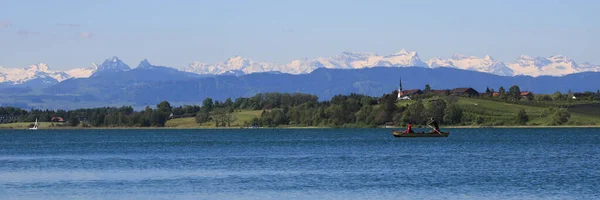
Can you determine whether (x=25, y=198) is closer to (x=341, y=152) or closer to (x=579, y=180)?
(x=579, y=180)

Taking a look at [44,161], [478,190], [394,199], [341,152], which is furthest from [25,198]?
[341,152]

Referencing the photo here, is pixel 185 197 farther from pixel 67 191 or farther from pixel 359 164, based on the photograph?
pixel 359 164

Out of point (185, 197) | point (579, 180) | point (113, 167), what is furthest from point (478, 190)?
point (113, 167)

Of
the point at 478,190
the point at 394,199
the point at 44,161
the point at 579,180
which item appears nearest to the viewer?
the point at 394,199

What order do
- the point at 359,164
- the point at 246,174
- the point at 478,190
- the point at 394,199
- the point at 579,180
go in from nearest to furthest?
the point at 394,199, the point at 478,190, the point at 579,180, the point at 246,174, the point at 359,164

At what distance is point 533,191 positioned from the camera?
183 ft

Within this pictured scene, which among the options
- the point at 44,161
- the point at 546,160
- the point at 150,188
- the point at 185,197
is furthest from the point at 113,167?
the point at 546,160

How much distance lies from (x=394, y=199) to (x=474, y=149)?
54.2 meters

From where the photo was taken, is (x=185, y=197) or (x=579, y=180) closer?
(x=185, y=197)

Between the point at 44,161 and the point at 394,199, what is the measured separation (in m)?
48.6

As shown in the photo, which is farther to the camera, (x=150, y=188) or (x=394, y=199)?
(x=150, y=188)

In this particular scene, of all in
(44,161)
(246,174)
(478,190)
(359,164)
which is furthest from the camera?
(44,161)

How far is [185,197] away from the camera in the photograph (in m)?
54.9

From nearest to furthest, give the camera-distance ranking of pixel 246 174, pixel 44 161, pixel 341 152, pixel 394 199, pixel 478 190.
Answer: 1. pixel 394 199
2. pixel 478 190
3. pixel 246 174
4. pixel 44 161
5. pixel 341 152
